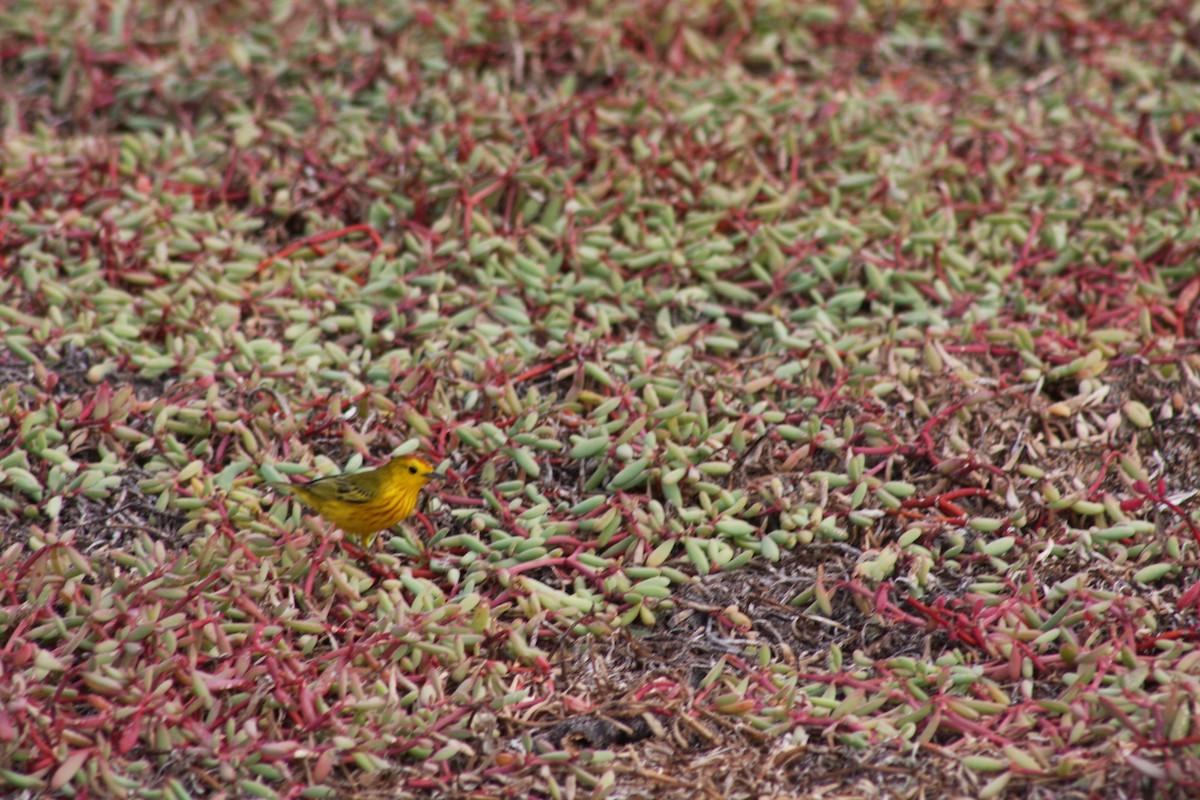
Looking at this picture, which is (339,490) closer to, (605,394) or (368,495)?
(368,495)

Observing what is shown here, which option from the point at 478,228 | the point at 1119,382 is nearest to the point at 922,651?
the point at 1119,382

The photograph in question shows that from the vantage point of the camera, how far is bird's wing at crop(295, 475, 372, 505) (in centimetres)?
325

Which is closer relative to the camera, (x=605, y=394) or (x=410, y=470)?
(x=410, y=470)

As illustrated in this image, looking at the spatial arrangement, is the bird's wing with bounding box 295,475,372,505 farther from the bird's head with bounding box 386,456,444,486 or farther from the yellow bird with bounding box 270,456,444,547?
the bird's head with bounding box 386,456,444,486

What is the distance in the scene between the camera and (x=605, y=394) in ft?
12.5

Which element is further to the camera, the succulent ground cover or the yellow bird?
the yellow bird

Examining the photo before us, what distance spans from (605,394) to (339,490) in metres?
0.90

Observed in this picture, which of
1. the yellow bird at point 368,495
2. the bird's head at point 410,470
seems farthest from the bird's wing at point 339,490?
the bird's head at point 410,470

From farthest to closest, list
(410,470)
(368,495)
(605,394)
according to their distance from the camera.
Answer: (605,394), (410,470), (368,495)

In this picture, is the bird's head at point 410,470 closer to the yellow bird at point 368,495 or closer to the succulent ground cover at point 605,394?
the yellow bird at point 368,495

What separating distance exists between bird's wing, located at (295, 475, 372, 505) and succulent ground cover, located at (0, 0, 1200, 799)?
4.6 inches

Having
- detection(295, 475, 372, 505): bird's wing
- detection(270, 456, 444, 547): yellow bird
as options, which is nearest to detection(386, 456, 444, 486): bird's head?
detection(270, 456, 444, 547): yellow bird

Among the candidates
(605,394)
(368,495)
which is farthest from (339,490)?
(605,394)

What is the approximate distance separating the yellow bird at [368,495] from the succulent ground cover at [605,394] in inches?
3.7
